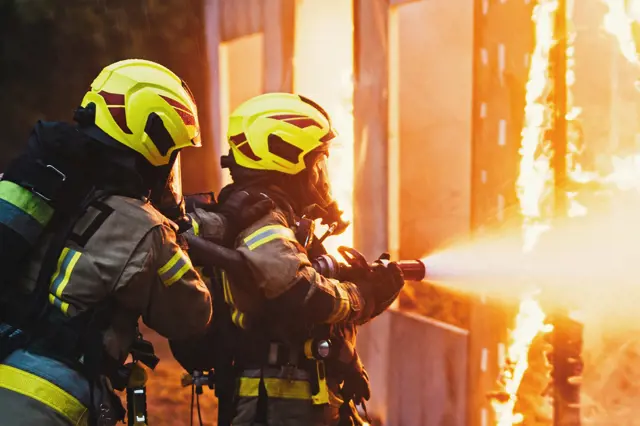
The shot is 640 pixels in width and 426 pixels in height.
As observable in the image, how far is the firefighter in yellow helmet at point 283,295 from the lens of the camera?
3.03 m

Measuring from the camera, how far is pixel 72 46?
36.9 feet

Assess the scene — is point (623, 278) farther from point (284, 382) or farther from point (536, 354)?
point (284, 382)

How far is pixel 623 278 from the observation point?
3.50 metres

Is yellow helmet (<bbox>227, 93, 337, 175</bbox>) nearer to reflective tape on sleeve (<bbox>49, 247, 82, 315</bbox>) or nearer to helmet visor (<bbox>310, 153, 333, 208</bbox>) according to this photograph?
helmet visor (<bbox>310, 153, 333, 208</bbox>)

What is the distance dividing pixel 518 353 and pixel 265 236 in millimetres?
1752

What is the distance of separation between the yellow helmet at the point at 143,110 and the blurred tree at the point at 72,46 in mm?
7594

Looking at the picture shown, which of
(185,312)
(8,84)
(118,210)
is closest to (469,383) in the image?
(185,312)

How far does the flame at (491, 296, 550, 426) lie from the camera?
3.79 m

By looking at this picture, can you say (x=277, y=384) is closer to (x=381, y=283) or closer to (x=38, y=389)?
(x=381, y=283)

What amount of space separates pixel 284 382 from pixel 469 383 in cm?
176

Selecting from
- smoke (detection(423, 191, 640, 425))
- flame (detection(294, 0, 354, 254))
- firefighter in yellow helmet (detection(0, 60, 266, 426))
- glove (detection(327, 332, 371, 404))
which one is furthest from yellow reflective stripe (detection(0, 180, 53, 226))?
flame (detection(294, 0, 354, 254))

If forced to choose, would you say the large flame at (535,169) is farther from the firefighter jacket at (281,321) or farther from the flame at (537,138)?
the firefighter jacket at (281,321)

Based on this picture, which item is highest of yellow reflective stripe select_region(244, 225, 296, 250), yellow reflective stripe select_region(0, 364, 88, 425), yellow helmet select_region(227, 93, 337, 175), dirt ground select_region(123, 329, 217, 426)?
yellow helmet select_region(227, 93, 337, 175)

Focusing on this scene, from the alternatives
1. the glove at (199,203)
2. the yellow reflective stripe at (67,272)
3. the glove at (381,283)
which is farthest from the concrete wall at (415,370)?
the yellow reflective stripe at (67,272)
